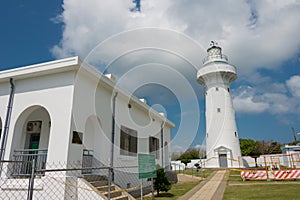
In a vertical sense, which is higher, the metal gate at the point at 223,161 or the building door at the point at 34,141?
the building door at the point at 34,141

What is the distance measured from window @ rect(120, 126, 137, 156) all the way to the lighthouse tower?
18.9m

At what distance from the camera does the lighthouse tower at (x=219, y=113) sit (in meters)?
27.4

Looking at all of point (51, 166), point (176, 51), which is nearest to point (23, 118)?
point (51, 166)

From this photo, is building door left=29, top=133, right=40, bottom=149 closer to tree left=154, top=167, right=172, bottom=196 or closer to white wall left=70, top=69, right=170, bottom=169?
white wall left=70, top=69, right=170, bottom=169

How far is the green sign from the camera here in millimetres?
5977

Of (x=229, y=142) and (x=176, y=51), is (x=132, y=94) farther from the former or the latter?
(x=229, y=142)

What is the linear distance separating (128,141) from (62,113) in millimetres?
4180

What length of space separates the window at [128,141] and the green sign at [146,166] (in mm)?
3469

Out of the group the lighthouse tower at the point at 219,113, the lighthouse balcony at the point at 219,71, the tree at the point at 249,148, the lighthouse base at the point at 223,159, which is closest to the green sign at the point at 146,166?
the lighthouse tower at the point at 219,113

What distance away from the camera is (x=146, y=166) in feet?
20.3

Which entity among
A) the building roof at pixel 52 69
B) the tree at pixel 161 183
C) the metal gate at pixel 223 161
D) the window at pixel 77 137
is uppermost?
the building roof at pixel 52 69

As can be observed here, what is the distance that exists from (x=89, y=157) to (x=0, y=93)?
4.08 m

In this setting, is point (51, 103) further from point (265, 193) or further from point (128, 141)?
point (265, 193)

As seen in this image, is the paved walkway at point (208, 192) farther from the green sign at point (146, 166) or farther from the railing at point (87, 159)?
the railing at point (87, 159)
